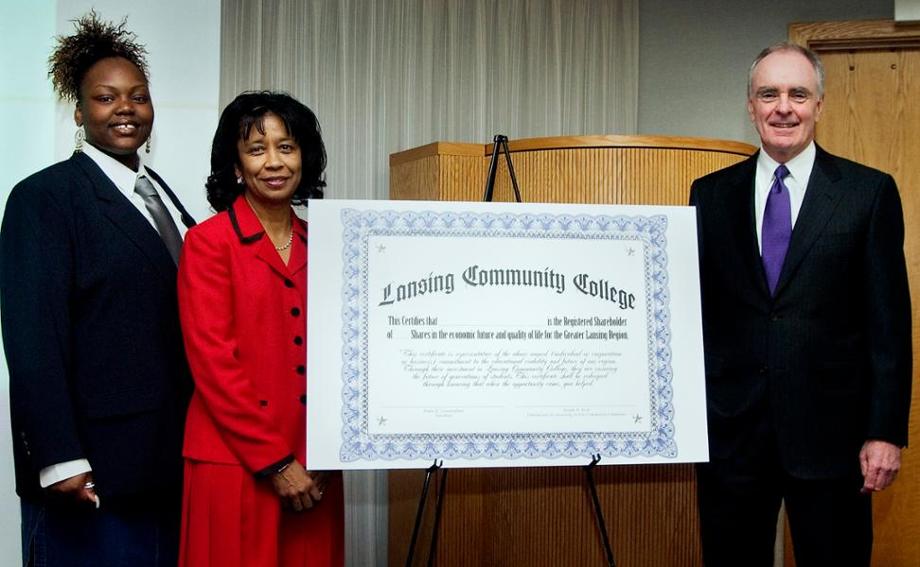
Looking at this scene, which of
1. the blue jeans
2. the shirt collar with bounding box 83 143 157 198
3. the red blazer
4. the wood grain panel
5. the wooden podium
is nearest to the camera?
the red blazer

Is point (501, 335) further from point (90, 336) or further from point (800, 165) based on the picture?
point (90, 336)

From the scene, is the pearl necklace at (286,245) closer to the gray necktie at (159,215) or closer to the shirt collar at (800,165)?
the gray necktie at (159,215)

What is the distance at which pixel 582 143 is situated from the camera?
8.74 feet

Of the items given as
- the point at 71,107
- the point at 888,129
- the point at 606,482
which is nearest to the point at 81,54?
the point at 71,107

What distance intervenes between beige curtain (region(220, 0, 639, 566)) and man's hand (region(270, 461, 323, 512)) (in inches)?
56.1

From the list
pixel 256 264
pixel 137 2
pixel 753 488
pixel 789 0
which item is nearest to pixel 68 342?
pixel 256 264

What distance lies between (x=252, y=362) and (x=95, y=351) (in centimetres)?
37

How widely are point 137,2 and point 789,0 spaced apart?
99.8 inches

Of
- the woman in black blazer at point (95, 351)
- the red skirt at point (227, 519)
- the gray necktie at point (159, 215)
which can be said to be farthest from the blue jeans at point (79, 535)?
the gray necktie at point (159, 215)

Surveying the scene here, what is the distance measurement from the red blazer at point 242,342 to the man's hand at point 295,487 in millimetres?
44

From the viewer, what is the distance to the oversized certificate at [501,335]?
6.54 ft

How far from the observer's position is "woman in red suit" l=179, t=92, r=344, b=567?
1896mm

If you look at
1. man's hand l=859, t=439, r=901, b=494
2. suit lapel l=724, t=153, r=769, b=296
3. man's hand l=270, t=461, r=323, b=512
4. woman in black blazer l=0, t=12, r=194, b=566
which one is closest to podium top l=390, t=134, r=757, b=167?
suit lapel l=724, t=153, r=769, b=296

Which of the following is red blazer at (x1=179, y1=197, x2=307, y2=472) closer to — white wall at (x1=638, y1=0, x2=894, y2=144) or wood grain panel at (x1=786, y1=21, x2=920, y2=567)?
white wall at (x1=638, y1=0, x2=894, y2=144)
